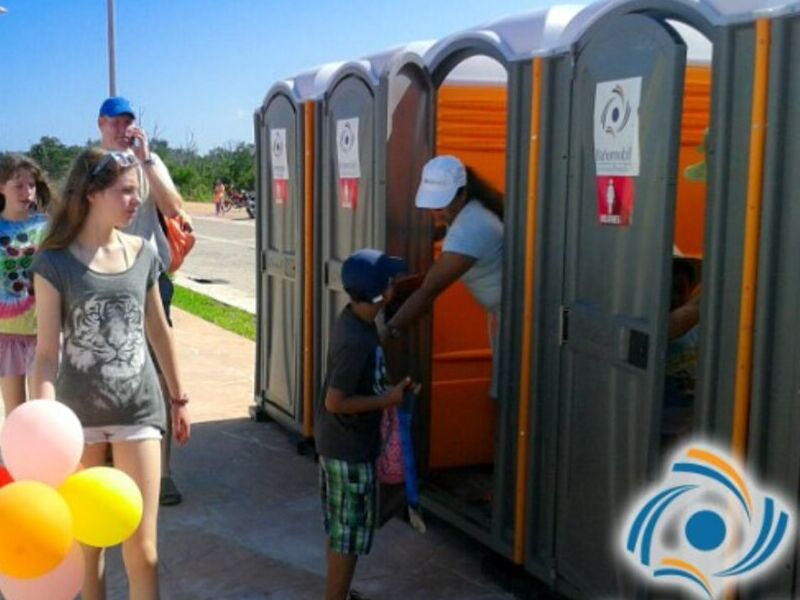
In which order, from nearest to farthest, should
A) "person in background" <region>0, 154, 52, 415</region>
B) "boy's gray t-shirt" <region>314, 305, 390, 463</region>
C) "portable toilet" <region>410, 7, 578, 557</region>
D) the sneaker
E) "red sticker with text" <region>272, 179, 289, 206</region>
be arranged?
"boy's gray t-shirt" <region>314, 305, 390, 463</region> → "portable toilet" <region>410, 7, 578, 557</region> → "person in background" <region>0, 154, 52, 415</region> → the sneaker → "red sticker with text" <region>272, 179, 289, 206</region>

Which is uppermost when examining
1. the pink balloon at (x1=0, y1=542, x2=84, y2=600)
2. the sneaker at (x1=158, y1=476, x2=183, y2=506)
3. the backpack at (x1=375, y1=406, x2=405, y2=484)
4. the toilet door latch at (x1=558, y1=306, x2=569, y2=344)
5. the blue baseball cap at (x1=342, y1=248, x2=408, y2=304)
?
the blue baseball cap at (x1=342, y1=248, x2=408, y2=304)

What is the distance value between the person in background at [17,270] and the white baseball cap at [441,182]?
79.8 inches

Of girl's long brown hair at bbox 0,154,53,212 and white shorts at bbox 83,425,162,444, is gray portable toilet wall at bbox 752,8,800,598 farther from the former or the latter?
girl's long brown hair at bbox 0,154,53,212

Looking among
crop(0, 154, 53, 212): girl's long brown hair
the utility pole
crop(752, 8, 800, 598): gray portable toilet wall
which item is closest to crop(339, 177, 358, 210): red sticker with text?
crop(0, 154, 53, 212): girl's long brown hair

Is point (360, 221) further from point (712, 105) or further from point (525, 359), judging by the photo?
point (712, 105)

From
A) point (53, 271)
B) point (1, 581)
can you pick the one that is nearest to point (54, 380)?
point (53, 271)

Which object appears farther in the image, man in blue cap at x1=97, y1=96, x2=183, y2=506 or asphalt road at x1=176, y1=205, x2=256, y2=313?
asphalt road at x1=176, y1=205, x2=256, y2=313

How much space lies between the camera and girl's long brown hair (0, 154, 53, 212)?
5.16 meters

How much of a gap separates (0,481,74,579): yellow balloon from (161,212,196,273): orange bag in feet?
7.83

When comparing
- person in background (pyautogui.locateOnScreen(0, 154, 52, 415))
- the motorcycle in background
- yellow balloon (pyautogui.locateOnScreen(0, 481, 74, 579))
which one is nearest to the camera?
yellow balloon (pyautogui.locateOnScreen(0, 481, 74, 579))

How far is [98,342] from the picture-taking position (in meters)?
3.36

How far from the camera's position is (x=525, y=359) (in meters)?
4.05

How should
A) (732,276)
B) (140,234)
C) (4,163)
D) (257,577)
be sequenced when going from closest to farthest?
(732,276)
(257,577)
(140,234)
(4,163)

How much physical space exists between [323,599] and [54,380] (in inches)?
59.6
